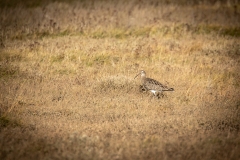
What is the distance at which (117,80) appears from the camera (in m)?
13.5

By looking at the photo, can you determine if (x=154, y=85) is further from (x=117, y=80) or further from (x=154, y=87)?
(x=117, y=80)

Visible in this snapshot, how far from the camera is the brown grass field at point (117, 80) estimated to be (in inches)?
341

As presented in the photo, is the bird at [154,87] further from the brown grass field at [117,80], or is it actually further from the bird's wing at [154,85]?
the brown grass field at [117,80]

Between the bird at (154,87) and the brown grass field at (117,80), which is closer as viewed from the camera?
the brown grass field at (117,80)

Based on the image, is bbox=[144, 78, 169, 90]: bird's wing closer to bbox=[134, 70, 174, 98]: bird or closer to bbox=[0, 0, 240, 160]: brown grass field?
bbox=[134, 70, 174, 98]: bird

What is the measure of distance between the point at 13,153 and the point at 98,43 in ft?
36.0

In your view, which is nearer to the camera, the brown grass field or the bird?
the brown grass field

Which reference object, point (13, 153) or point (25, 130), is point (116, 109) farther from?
point (13, 153)

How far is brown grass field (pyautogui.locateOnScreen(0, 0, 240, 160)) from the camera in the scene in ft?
28.4

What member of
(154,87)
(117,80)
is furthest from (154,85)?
(117,80)

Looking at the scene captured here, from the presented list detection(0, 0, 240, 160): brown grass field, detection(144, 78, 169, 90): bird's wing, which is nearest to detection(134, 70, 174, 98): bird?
detection(144, 78, 169, 90): bird's wing

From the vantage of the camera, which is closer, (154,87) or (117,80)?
(154,87)

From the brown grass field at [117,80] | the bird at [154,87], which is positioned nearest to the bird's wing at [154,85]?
the bird at [154,87]

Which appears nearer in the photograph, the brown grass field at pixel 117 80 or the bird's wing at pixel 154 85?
the brown grass field at pixel 117 80
